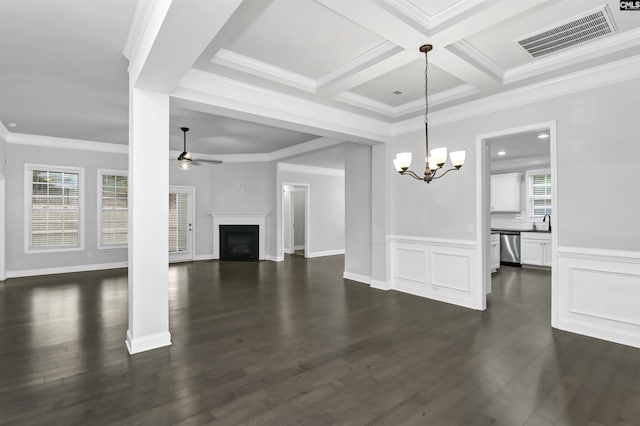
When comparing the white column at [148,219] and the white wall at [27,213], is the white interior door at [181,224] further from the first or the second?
the white column at [148,219]

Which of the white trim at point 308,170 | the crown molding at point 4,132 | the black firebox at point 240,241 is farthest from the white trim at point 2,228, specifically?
the white trim at point 308,170

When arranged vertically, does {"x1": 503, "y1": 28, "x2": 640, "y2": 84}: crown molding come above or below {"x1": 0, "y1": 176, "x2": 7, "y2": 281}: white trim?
above

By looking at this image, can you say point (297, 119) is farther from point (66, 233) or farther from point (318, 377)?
point (66, 233)

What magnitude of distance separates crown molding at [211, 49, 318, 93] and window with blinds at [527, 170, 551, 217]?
6966mm

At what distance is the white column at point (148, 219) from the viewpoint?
9.86 feet

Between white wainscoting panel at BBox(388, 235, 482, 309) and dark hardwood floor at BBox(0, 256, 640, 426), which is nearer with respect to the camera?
dark hardwood floor at BBox(0, 256, 640, 426)

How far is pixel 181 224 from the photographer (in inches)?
339

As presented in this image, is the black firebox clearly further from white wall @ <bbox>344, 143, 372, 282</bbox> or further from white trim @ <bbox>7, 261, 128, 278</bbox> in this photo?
white wall @ <bbox>344, 143, 372, 282</bbox>

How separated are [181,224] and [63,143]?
3095 millimetres

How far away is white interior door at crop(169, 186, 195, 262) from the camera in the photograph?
846 centimetres

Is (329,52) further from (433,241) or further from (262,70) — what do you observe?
(433,241)

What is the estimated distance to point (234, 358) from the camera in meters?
2.91

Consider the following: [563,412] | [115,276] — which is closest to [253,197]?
[115,276]

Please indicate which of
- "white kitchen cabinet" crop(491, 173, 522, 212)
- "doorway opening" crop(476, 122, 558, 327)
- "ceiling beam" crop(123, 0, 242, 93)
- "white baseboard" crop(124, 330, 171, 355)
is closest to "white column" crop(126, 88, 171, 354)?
"white baseboard" crop(124, 330, 171, 355)
